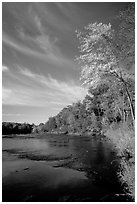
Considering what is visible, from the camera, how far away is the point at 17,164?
47.8 ft

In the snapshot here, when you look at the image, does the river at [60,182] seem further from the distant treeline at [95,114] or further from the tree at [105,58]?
the distant treeline at [95,114]

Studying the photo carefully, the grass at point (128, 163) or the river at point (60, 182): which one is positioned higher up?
the grass at point (128, 163)

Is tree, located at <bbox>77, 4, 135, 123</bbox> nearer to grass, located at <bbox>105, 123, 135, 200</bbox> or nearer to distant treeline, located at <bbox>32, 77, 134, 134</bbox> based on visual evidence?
grass, located at <bbox>105, 123, 135, 200</bbox>

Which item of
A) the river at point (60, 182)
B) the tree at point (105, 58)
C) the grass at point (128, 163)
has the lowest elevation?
the river at point (60, 182)

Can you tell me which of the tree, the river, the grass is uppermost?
the tree

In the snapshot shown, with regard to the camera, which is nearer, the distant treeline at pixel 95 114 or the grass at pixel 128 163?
the grass at pixel 128 163

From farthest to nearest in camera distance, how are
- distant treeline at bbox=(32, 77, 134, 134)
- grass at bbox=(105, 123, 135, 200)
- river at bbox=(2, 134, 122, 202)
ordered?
1. distant treeline at bbox=(32, 77, 134, 134)
2. river at bbox=(2, 134, 122, 202)
3. grass at bbox=(105, 123, 135, 200)

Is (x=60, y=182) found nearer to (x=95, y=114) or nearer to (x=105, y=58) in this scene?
(x=105, y=58)

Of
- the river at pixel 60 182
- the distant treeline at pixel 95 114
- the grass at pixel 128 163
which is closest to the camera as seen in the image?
the grass at pixel 128 163

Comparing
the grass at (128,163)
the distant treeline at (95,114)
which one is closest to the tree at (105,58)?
the grass at (128,163)

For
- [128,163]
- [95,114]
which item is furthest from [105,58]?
[95,114]

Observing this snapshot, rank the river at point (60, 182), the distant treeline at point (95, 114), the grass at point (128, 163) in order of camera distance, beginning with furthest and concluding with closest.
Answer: the distant treeline at point (95, 114) → the river at point (60, 182) → the grass at point (128, 163)

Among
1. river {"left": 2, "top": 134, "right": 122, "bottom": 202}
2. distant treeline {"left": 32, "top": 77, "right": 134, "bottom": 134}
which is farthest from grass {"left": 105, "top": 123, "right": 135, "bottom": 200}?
distant treeline {"left": 32, "top": 77, "right": 134, "bottom": 134}

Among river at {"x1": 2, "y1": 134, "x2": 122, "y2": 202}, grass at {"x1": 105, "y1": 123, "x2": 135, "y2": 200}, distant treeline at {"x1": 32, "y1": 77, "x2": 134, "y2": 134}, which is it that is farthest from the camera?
distant treeline at {"x1": 32, "y1": 77, "x2": 134, "y2": 134}
